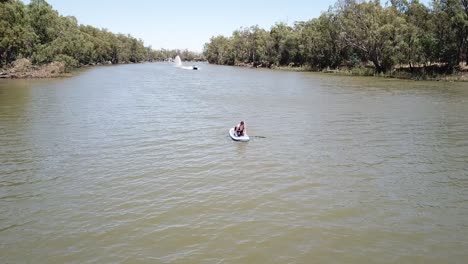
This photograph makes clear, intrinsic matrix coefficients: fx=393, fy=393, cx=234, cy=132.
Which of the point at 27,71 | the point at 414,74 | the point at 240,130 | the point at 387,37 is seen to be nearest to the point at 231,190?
the point at 240,130

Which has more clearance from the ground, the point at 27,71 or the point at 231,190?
the point at 27,71

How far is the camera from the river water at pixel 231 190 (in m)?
10.2

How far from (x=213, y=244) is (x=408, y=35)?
220 ft

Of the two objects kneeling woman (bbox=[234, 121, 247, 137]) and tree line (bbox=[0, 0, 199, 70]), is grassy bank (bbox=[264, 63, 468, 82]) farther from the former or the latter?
tree line (bbox=[0, 0, 199, 70])

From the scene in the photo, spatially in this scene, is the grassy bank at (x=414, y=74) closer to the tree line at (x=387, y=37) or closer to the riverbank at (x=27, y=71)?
the tree line at (x=387, y=37)

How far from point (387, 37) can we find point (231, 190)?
66543 mm

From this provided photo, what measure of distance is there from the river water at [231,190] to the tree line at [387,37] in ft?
132

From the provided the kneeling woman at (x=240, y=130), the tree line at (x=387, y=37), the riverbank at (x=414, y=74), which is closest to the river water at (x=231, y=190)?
the kneeling woman at (x=240, y=130)

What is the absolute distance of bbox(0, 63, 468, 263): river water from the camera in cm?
1023

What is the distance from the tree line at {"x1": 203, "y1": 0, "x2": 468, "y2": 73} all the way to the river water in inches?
1589

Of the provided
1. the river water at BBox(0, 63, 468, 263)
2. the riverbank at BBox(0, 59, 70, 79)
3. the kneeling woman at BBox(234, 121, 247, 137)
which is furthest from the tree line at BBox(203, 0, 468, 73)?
the riverbank at BBox(0, 59, 70, 79)

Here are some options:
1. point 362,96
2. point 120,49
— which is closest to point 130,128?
point 362,96

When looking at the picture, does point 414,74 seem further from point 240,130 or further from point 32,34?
point 32,34

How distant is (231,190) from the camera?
14.2 metres
